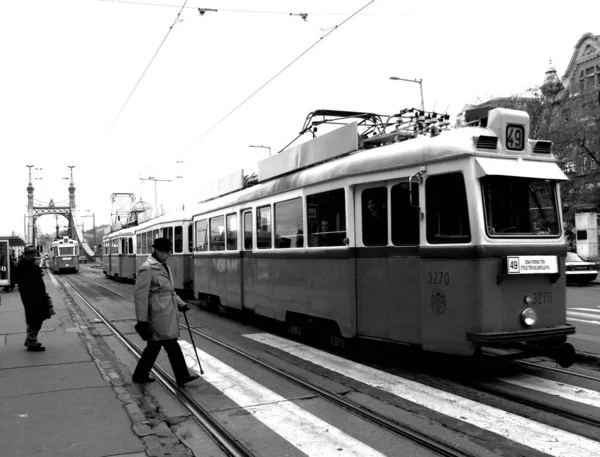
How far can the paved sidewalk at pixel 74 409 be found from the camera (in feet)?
15.6

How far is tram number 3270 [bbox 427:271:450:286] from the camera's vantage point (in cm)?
659

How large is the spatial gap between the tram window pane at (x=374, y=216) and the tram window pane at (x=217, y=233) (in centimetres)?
595

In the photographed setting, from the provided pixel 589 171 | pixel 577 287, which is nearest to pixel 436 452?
pixel 577 287

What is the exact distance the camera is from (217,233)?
13.5 meters

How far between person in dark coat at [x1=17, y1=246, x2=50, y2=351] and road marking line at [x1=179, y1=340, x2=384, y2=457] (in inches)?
124

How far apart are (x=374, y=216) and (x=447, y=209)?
119 cm

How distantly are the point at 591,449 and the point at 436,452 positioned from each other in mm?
1269

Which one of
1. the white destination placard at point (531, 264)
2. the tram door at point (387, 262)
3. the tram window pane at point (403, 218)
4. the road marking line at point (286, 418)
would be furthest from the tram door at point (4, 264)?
the white destination placard at point (531, 264)

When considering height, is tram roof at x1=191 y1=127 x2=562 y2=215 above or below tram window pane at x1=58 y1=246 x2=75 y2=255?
above

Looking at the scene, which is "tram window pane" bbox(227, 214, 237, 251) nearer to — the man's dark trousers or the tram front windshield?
the man's dark trousers

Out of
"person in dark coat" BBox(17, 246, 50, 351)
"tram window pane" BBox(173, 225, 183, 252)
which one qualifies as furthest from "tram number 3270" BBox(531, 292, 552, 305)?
"tram window pane" BBox(173, 225, 183, 252)

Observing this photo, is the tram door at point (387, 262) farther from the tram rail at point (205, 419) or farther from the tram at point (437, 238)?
the tram rail at point (205, 419)

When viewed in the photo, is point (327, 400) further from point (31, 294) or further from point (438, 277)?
point (31, 294)

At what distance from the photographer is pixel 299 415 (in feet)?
18.5
